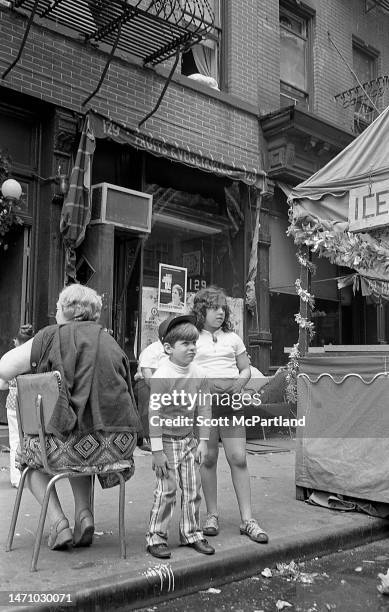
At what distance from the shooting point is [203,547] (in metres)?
4.11

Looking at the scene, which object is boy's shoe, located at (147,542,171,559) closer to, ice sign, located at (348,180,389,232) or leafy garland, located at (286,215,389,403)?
leafy garland, located at (286,215,389,403)

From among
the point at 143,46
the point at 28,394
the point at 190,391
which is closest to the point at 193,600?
the point at 190,391

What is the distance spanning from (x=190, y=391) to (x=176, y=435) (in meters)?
0.31

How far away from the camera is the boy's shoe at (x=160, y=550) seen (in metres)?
3.95

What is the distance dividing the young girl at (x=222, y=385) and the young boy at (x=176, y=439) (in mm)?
362

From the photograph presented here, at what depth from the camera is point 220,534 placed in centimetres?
457

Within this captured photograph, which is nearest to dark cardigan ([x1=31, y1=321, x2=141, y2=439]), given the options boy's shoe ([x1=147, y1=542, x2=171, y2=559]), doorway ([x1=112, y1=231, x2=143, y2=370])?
boy's shoe ([x1=147, y1=542, x2=171, y2=559])

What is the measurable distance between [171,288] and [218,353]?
4.93 metres

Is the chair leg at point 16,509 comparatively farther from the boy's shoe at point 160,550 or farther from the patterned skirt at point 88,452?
the boy's shoe at point 160,550

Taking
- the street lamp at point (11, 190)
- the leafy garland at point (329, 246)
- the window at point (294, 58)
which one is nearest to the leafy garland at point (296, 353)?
the leafy garland at point (329, 246)

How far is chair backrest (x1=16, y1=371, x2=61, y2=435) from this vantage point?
3799 millimetres

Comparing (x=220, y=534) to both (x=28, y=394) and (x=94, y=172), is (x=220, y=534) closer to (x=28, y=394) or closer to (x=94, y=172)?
(x=28, y=394)

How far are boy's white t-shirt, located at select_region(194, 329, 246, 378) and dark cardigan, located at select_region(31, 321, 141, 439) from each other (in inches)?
30.3

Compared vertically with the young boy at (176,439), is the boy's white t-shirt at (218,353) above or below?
above
